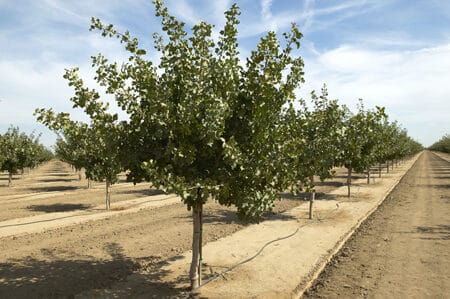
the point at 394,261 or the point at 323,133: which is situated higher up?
the point at 323,133

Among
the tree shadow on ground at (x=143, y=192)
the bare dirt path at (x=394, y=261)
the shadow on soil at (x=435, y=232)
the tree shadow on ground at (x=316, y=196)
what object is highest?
the tree shadow on ground at (x=143, y=192)

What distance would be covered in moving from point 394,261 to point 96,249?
9.86 metres

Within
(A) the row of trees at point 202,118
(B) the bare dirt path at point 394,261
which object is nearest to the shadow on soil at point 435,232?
(B) the bare dirt path at point 394,261

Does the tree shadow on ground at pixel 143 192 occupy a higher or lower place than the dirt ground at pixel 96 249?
higher

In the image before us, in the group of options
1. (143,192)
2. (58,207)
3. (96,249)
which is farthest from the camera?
(143,192)

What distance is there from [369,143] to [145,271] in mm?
19458

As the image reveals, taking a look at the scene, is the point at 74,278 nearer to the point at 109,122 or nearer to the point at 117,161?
the point at 117,161

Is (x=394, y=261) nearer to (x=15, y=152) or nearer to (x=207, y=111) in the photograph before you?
(x=207, y=111)

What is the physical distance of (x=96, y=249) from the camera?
41.5ft

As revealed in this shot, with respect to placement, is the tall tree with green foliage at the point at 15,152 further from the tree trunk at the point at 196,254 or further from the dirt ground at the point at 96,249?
the tree trunk at the point at 196,254

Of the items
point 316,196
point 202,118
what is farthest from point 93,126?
point 316,196

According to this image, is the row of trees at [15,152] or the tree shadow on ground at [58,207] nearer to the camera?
the tree shadow on ground at [58,207]

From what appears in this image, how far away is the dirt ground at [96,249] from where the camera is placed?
9.51 meters

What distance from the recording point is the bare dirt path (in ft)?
29.6
